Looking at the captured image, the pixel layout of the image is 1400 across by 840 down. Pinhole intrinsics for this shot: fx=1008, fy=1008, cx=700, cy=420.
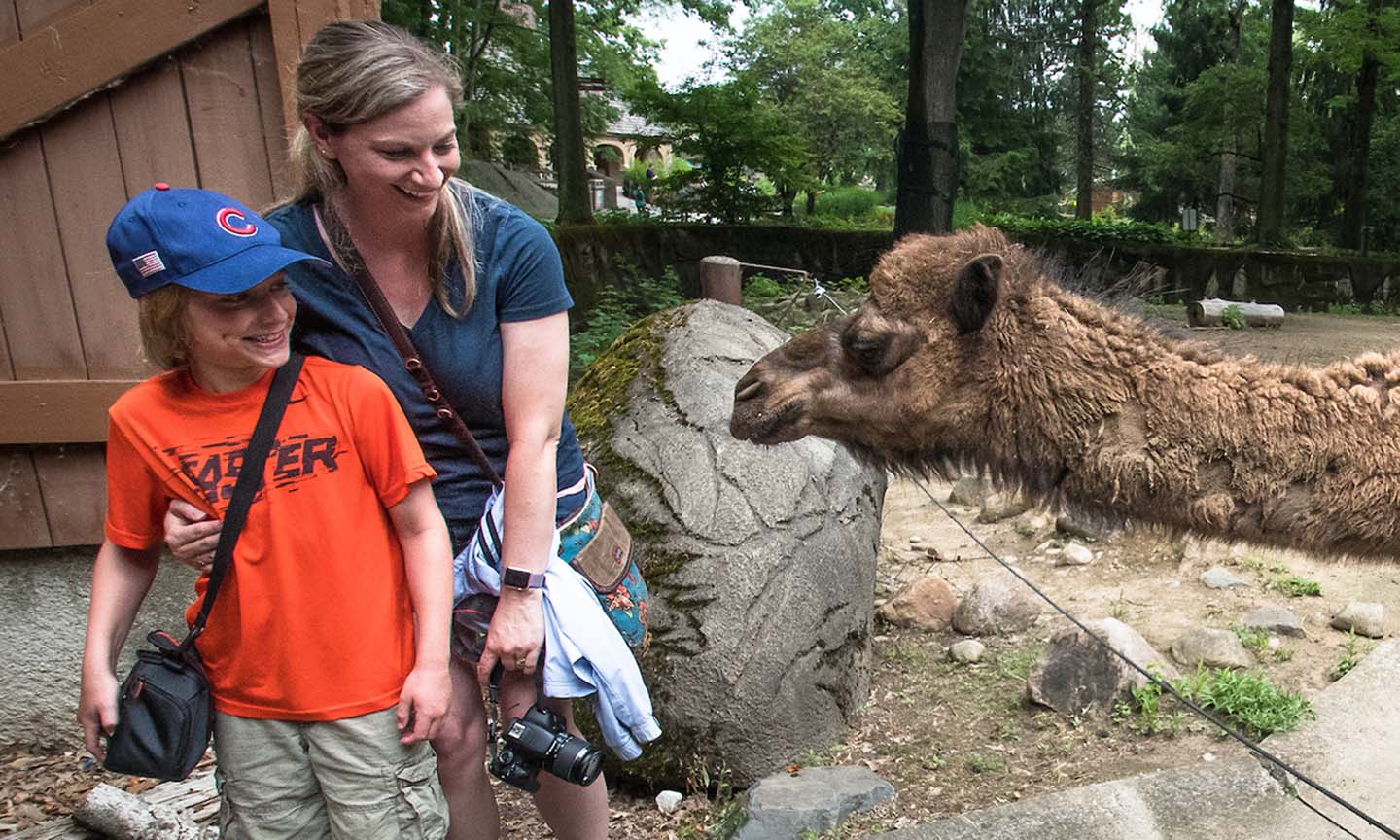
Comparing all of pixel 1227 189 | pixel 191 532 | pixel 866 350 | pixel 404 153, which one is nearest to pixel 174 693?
A: pixel 191 532

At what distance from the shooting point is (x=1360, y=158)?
21.8m

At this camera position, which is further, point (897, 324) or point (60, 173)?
point (60, 173)

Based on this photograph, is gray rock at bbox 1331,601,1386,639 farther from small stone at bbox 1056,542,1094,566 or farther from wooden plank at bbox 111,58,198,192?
wooden plank at bbox 111,58,198,192

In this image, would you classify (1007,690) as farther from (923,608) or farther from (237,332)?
(237,332)

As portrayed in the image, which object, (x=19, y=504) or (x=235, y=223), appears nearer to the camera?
(x=235, y=223)

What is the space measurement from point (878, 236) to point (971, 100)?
16.2m

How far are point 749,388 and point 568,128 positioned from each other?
1506 centimetres

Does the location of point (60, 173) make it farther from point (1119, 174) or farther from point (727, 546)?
point (1119, 174)

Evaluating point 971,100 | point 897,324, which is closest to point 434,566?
point 897,324

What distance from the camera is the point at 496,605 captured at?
243 centimetres

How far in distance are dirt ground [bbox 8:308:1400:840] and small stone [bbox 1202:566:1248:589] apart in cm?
7

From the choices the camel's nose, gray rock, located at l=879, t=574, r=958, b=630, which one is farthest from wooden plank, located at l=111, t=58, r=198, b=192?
gray rock, located at l=879, t=574, r=958, b=630

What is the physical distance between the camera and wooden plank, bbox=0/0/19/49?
12.8 feet

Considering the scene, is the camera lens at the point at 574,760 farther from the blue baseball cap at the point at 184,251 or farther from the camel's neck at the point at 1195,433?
the camel's neck at the point at 1195,433
